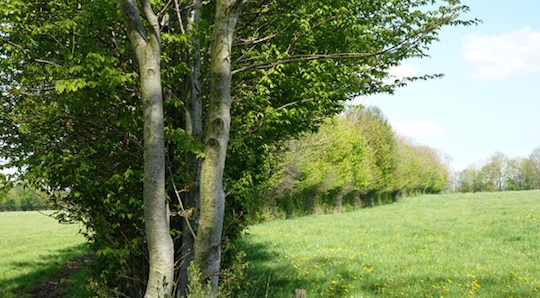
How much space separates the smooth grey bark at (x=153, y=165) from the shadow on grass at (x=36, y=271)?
6880mm

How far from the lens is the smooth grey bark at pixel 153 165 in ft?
17.8

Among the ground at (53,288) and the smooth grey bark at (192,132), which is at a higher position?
the smooth grey bark at (192,132)

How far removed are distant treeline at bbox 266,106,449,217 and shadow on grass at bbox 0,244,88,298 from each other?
33.8ft

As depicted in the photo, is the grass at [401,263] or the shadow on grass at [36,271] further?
the shadow on grass at [36,271]

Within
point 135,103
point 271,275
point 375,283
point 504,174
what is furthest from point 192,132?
point 504,174

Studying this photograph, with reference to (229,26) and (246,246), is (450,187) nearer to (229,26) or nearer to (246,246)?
(246,246)

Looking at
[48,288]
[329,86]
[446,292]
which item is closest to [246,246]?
[48,288]

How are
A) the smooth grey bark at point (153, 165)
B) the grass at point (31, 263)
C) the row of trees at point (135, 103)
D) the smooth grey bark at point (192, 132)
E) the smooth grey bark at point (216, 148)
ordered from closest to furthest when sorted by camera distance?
the smooth grey bark at point (216, 148), the smooth grey bark at point (153, 165), the row of trees at point (135, 103), the smooth grey bark at point (192, 132), the grass at point (31, 263)


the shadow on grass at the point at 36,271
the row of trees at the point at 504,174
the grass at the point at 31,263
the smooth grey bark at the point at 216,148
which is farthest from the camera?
the row of trees at the point at 504,174

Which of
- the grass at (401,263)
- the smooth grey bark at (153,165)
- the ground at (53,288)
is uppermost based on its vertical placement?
the smooth grey bark at (153,165)

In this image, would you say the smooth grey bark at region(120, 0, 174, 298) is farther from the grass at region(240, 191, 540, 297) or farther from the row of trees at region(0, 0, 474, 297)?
the grass at region(240, 191, 540, 297)

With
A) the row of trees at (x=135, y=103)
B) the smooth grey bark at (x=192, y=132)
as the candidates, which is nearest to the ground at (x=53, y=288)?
the row of trees at (x=135, y=103)

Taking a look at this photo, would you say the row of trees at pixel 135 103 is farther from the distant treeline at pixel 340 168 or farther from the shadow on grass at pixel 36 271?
the distant treeline at pixel 340 168

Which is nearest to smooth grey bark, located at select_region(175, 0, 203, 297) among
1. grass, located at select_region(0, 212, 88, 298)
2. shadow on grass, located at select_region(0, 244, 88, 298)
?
grass, located at select_region(0, 212, 88, 298)
